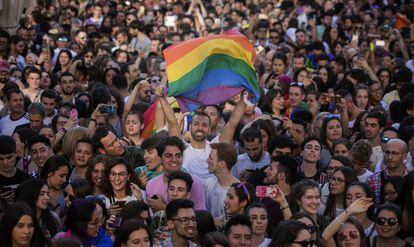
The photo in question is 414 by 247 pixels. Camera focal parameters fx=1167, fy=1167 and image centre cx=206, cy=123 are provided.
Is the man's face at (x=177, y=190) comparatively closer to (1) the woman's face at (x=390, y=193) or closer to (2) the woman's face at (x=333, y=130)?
(1) the woman's face at (x=390, y=193)

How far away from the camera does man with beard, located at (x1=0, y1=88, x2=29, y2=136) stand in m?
13.3

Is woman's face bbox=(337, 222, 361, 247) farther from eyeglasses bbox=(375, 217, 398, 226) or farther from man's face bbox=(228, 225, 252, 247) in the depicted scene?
man's face bbox=(228, 225, 252, 247)

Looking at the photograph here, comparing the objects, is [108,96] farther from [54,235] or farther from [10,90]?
[54,235]

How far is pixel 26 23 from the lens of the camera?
22.5 metres

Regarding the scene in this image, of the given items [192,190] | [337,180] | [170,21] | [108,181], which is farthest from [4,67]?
[170,21]

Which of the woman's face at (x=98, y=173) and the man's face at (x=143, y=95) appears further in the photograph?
the man's face at (x=143, y=95)

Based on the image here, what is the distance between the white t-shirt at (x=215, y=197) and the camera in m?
10.6

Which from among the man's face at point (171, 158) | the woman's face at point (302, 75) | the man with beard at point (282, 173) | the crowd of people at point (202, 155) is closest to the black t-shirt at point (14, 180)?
the crowd of people at point (202, 155)

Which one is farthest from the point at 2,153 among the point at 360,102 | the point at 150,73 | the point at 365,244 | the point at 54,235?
the point at 150,73

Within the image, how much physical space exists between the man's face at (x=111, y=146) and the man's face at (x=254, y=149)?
1300 millimetres

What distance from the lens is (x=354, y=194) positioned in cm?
1015

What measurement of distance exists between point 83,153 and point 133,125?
5.18ft

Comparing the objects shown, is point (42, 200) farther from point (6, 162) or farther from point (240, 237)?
point (240, 237)

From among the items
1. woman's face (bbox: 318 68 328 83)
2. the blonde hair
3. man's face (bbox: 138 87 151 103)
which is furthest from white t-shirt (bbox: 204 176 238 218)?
woman's face (bbox: 318 68 328 83)
